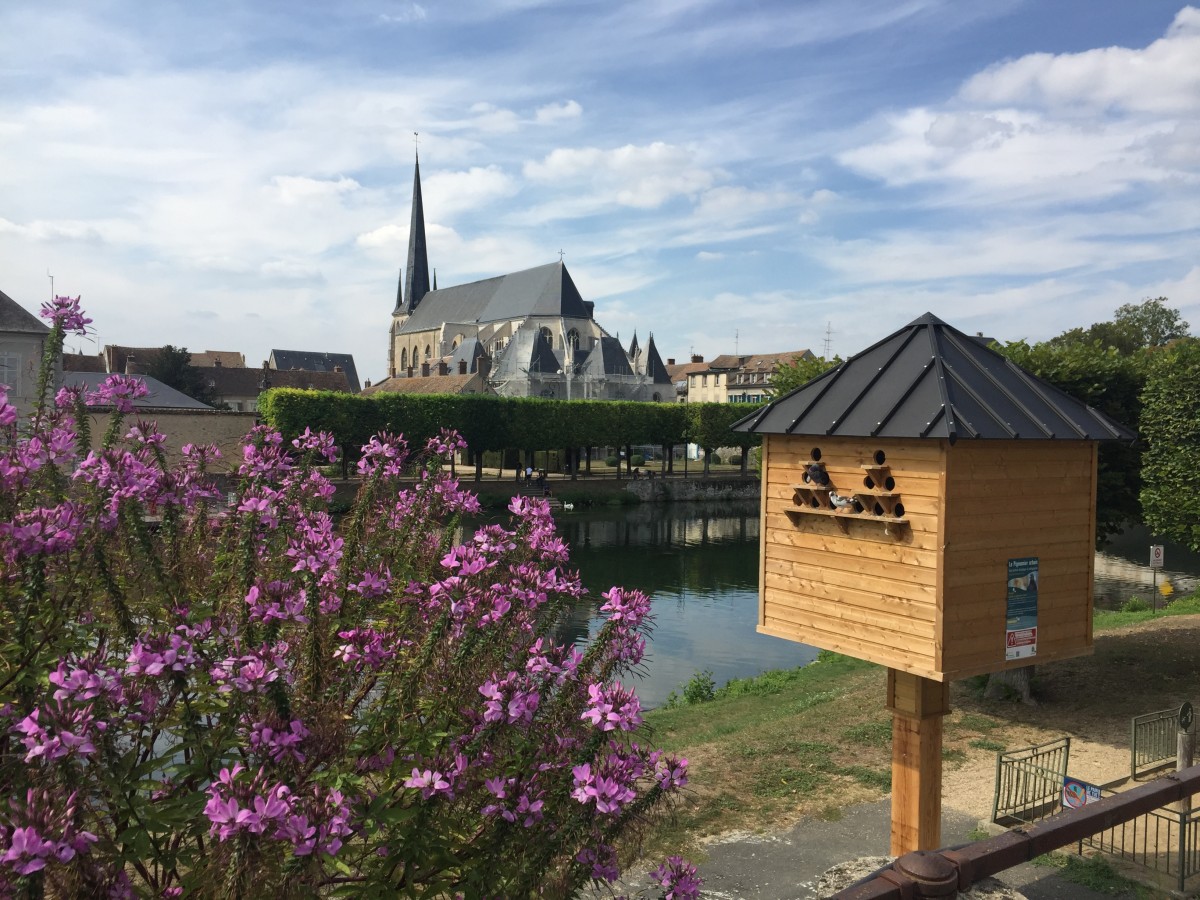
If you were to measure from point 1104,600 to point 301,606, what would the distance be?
1160 inches

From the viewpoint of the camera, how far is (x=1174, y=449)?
15484 mm

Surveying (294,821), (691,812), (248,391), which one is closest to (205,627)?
(294,821)

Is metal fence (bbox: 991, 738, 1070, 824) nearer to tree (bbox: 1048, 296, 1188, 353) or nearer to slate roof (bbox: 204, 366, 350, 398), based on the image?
tree (bbox: 1048, 296, 1188, 353)

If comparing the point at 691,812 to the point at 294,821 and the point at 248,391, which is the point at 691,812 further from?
the point at 248,391

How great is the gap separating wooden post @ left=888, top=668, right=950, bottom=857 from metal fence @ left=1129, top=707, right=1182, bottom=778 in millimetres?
4785

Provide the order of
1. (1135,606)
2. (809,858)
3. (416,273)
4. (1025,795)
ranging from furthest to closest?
(416,273) < (1135,606) < (1025,795) < (809,858)

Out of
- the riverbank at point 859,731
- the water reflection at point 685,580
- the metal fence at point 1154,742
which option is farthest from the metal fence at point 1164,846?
the water reflection at point 685,580

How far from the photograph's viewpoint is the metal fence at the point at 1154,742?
11094 mm

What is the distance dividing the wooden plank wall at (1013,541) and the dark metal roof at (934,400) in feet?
0.75

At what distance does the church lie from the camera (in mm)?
88375

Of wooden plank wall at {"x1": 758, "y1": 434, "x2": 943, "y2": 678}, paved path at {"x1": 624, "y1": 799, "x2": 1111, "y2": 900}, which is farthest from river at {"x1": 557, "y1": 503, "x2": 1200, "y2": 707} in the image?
wooden plank wall at {"x1": 758, "y1": 434, "x2": 943, "y2": 678}

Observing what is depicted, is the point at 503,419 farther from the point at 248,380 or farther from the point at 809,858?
the point at 809,858

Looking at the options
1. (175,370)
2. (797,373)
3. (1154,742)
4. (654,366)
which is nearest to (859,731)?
(1154,742)

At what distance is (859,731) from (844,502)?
641cm
